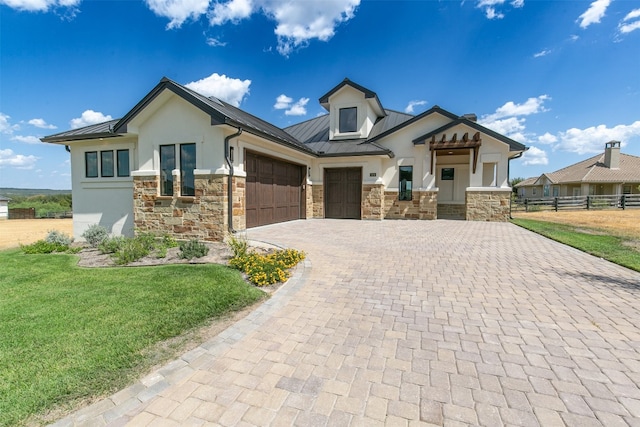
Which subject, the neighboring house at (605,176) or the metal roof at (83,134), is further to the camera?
the neighboring house at (605,176)

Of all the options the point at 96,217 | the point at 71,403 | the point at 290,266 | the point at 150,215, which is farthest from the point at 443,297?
the point at 96,217

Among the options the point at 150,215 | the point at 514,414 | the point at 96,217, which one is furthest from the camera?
the point at 96,217

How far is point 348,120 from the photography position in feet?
54.6

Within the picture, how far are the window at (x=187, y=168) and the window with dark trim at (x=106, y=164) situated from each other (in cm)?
380

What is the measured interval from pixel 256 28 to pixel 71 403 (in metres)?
15.1

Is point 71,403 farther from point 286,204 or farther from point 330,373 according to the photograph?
point 286,204

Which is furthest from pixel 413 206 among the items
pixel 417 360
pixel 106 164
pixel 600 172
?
pixel 600 172

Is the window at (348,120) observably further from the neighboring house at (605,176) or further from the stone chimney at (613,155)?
the stone chimney at (613,155)

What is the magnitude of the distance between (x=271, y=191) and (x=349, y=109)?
7670 mm

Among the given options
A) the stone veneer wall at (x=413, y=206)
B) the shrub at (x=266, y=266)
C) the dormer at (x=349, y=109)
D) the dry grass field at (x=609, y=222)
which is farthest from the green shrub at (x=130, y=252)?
the dry grass field at (x=609, y=222)

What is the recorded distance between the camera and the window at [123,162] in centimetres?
1080

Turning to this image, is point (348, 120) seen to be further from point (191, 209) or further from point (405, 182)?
point (191, 209)

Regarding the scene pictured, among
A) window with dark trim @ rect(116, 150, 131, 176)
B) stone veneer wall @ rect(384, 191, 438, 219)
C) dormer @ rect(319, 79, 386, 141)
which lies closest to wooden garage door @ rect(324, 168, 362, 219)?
stone veneer wall @ rect(384, 191, 438, 219)

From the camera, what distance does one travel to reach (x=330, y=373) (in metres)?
2.58
